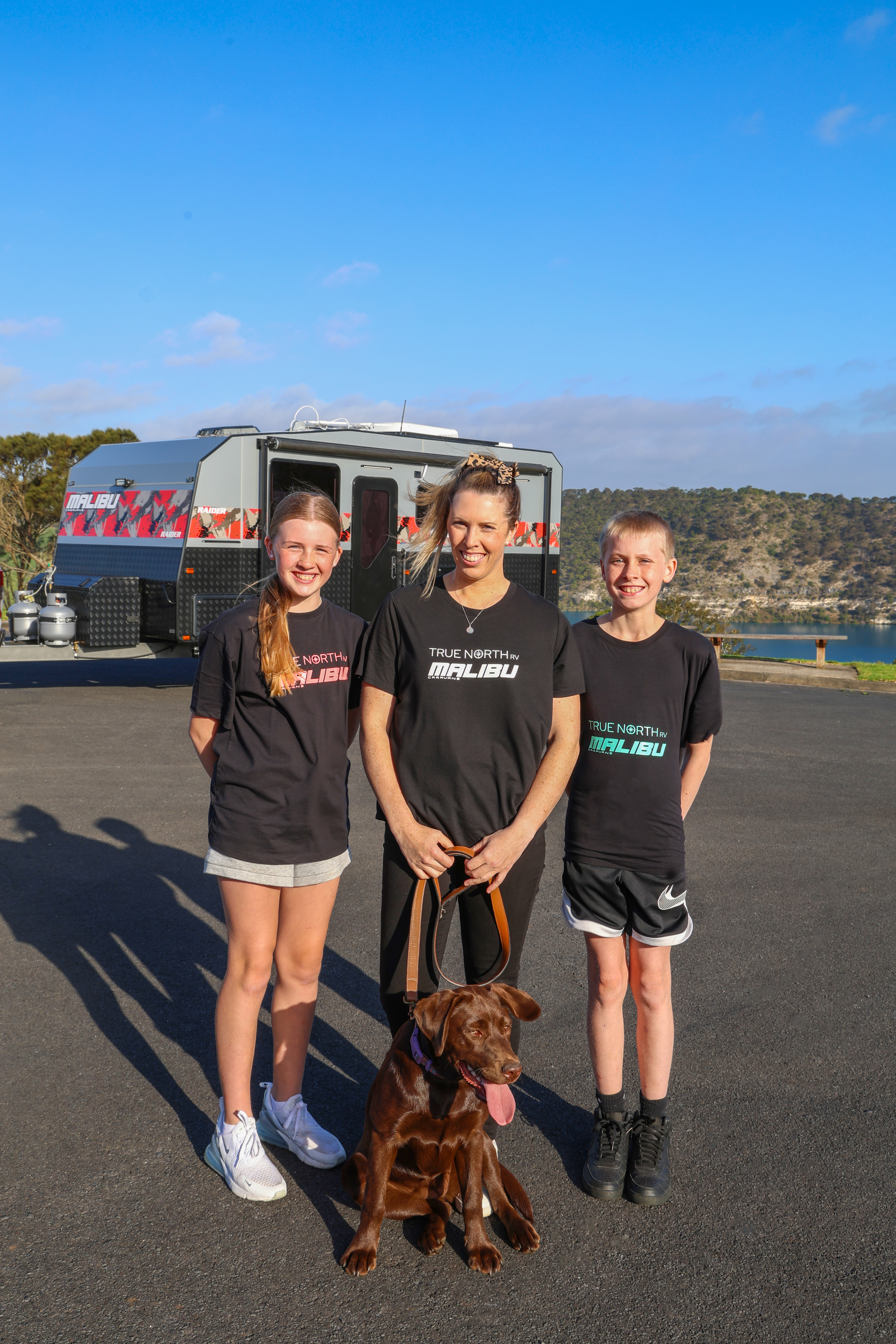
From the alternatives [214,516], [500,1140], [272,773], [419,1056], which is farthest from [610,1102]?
[214,516]

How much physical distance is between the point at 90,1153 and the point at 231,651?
1.60 meters

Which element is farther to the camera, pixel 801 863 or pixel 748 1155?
pixel 801 863

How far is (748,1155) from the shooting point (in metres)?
3.06

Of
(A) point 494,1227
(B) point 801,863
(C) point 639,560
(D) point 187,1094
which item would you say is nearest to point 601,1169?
(A) point 494,1227

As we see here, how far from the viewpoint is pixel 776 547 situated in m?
47.4

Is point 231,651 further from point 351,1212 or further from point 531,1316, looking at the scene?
Result: point 531,1316

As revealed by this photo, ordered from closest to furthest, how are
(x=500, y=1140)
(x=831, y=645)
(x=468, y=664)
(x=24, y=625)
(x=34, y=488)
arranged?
(x=468, y=664) < (x=500, y=1140) < (x=24, y=625) < (x=831, y=645) < (x=34, y=488)

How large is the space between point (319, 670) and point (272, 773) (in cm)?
32

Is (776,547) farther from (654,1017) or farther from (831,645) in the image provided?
(654,1017)

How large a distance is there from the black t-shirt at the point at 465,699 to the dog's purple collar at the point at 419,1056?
512 mm

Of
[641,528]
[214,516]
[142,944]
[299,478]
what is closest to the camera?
[641,528]

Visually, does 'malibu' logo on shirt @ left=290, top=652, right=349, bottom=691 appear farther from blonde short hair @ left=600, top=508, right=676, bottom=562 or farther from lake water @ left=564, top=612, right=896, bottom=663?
lake water @ left=564, top=612, right=896, bottom=663

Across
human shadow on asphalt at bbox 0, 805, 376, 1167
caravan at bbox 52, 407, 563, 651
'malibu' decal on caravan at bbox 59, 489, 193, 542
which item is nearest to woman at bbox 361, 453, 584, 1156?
human shadow on asphalt at bbox 0, 805, 376, 1167

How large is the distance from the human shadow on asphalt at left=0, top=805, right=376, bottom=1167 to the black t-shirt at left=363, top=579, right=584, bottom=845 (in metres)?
1.32
